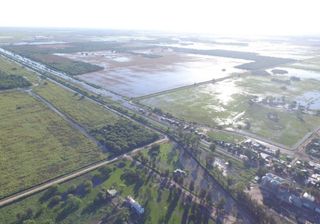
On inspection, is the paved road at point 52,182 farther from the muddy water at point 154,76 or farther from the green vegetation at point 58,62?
the green vegetation at point 58,62

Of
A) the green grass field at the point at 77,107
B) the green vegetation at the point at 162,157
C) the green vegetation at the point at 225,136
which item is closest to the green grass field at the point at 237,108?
the green vegetation at the point at 225,136

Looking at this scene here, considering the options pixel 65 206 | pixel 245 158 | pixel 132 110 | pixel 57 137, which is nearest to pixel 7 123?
pixel 57 137

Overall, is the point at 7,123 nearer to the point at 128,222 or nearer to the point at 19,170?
the point at 19,170

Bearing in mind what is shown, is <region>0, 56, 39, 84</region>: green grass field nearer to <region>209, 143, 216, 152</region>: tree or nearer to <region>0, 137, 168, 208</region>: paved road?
<region>0, 137, 168, 208</region>: paved road

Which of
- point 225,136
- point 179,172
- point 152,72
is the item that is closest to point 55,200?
point 179,172

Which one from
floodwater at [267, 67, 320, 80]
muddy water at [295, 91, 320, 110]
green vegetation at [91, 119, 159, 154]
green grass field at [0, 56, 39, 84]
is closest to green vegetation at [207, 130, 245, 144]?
green vegetation at [91, 119, 159, 154]

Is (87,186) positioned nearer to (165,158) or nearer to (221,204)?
(165,158)
